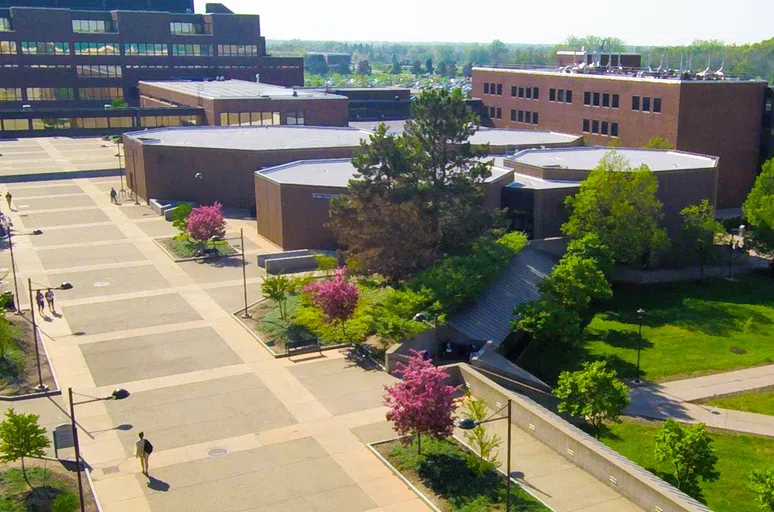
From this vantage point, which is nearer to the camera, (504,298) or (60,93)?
(504,298)

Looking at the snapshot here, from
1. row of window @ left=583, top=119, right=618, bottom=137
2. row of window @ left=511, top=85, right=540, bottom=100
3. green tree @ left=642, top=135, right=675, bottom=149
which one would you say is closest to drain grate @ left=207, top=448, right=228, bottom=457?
green tree @ left=642, top=135, right=675, bottom=149

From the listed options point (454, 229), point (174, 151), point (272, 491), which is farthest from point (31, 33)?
point (272, 491)

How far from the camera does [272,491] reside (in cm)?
2709

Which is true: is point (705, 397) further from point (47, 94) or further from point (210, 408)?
point (47, 94)

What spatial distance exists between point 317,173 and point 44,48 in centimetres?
7882

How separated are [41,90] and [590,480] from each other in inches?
4499

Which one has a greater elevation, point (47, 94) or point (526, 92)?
point (526, 92)

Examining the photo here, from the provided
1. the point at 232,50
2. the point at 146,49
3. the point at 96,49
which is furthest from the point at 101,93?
the point at 232,50

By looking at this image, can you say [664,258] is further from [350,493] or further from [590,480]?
[350,493]

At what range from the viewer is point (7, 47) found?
120 m

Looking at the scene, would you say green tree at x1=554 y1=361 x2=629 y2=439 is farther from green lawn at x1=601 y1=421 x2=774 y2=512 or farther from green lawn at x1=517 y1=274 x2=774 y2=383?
green lawn at x1=517 y1=274 x2=774 y2=383

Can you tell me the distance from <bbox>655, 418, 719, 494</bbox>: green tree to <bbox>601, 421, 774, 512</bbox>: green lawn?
2081 millimetres

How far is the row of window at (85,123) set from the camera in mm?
104375

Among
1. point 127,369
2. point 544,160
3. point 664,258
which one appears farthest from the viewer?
point 544,160
